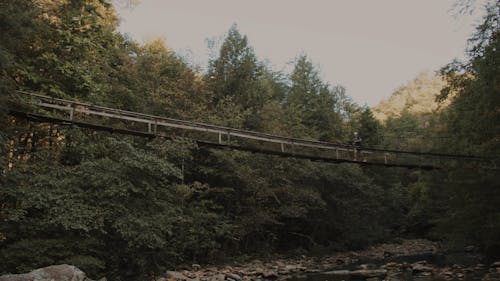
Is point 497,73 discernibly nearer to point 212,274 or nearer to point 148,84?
point 212,274

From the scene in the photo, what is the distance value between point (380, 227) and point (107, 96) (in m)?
17.8

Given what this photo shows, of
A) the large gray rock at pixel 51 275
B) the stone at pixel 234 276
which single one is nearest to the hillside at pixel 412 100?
the stone at pixel 234 276

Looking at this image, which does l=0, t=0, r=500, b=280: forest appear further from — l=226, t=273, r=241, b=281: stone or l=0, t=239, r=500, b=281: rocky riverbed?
l=226, t=273, r=241, b=281: stone

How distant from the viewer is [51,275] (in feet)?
23.1

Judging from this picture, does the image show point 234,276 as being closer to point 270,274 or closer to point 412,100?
point 270,274

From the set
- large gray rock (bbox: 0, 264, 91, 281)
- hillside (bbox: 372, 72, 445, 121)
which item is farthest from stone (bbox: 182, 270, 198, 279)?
hillside (bbox: 372, 72, 445, 121)

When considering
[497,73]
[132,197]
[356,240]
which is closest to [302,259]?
[356,240]

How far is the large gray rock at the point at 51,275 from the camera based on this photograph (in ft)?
21.9

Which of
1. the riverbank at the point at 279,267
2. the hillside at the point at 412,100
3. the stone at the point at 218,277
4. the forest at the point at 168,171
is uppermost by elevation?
the hillside at the point at 412,100

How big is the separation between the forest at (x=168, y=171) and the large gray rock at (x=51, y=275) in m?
1.28

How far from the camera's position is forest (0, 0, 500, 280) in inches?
344

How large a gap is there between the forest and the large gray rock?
128cm

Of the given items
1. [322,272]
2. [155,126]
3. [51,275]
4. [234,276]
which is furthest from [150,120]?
[322,272]

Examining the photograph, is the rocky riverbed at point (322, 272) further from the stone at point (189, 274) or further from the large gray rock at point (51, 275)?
the large gray rock at point (51, 275)
